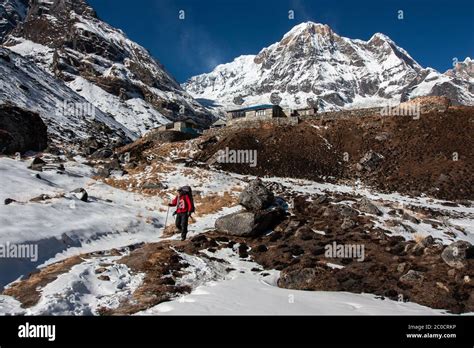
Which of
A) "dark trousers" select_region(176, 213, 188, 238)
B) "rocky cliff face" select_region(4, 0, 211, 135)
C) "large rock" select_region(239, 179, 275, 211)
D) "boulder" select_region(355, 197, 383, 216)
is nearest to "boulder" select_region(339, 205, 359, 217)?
"boulder" select_region(355, 197, 383, 216)

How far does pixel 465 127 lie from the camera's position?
4981 centimetres

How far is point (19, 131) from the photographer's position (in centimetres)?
3491

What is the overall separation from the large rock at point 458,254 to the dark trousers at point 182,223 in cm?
1144

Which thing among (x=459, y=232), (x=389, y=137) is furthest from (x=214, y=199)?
(x=389, y=137)

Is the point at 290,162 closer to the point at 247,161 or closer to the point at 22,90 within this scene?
the point at 247,161

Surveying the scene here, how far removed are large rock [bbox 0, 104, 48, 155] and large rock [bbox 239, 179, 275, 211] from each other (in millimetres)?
21759

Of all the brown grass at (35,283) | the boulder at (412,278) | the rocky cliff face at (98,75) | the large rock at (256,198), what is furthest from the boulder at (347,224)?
the rocky cliff face at (98,75)

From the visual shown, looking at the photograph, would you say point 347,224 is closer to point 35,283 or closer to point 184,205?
point 184,205

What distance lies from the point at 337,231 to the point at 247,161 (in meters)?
27.8

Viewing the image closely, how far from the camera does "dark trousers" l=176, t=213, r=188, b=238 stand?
18109mm

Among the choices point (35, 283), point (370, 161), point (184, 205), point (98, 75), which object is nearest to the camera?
point (35, 283)

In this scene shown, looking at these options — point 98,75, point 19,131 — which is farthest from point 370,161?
point 98,75

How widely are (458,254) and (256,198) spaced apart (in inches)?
452

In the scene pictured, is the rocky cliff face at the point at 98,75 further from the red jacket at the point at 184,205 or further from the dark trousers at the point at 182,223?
the red jacket at the point at 184,205
